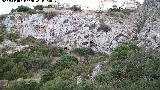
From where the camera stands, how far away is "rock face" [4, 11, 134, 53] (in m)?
54.2

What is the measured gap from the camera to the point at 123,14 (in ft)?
198

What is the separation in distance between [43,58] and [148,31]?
1220 cm

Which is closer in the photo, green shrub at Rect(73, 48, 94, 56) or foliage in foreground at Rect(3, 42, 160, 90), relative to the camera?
foliage in foreground at Rect(3, 42, 160, 90)

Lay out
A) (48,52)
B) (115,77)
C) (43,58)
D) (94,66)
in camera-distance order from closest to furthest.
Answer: (115,77), (94,66), (43,58), (48,52)

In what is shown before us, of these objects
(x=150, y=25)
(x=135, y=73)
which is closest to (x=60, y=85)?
(x=135, y=73)

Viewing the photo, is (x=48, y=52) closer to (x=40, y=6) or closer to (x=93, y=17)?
(x=93, y=17)

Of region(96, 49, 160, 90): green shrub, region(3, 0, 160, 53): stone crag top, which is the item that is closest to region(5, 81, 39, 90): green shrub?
region(96, 49, 160, 90): green shrub

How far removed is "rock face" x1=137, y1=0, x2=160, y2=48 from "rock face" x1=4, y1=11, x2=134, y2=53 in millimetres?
3621

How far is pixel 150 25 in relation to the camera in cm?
4497

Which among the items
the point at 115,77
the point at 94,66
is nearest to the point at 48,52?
the point at 94,66

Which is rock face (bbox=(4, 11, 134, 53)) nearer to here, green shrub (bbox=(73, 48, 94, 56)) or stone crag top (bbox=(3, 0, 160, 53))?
stone crag top (bbox=(3, 0, 160, 53))

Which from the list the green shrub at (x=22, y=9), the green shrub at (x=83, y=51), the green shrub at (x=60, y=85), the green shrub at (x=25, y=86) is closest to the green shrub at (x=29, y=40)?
the green shrub at (x=83, y=51)

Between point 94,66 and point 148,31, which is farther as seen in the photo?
point 148,31

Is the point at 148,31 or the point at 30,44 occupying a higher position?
the point at 148,31
